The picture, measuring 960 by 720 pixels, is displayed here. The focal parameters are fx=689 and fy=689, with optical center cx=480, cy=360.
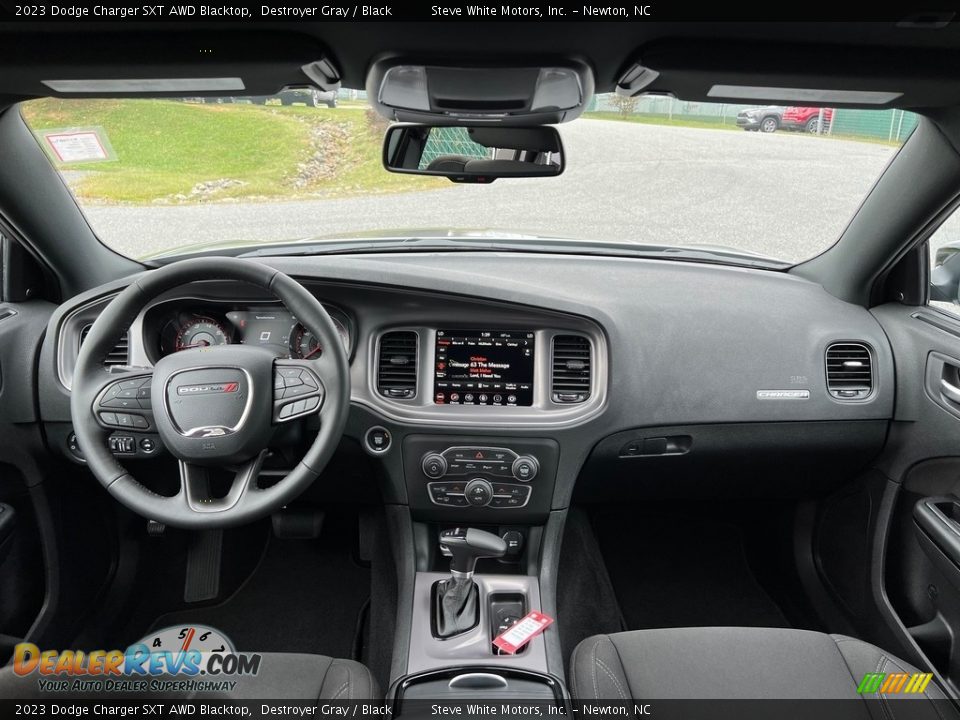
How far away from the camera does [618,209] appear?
279 cm

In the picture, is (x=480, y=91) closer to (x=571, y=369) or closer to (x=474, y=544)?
(x=571, y=369)

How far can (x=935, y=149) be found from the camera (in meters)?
2.15

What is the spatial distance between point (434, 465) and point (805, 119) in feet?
5.49

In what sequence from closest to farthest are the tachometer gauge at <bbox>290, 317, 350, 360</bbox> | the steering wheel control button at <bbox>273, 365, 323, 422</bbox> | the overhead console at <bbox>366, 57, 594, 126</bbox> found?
1. the overhead console at <bbox>366, 57, 594, 126</bbox>
2. the steering wheel control button at <bbox>273, 365, 323, 422</bbox>
3. the tachometer gauge at <bbox>290, 317, 350, 360</bbox>

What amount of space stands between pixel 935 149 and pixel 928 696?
160cm

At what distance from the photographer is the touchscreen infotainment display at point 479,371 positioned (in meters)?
2.41

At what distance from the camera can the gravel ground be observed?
266 centimetres

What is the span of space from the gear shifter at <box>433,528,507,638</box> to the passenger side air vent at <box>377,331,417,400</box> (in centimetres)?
52

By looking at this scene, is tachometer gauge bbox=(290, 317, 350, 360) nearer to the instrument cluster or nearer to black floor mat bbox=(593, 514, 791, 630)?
the instrument cluster

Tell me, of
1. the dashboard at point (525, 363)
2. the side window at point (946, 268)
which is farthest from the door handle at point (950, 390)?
the side window at point (946, 268)

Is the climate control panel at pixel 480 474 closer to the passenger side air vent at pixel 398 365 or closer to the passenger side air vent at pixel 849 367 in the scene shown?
the passenger side air vent at pixel 398 365

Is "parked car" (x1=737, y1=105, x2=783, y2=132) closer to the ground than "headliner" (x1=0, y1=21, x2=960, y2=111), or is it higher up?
closer to the ground

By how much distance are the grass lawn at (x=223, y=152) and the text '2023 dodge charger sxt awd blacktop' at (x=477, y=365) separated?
0.01 metres

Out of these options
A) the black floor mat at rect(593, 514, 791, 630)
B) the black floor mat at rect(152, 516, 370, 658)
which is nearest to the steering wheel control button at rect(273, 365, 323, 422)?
the black floor mat at rect(152, 516, 370, 658)
